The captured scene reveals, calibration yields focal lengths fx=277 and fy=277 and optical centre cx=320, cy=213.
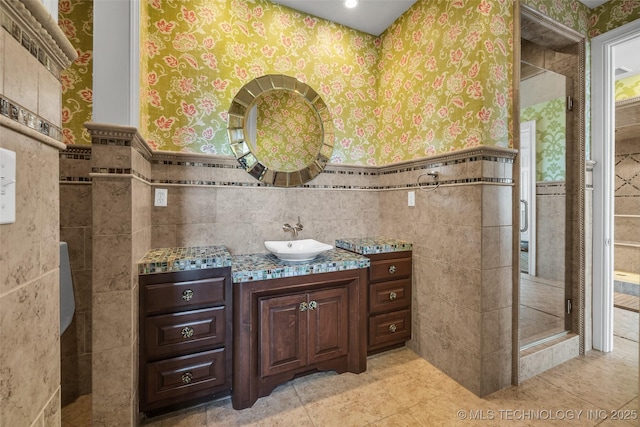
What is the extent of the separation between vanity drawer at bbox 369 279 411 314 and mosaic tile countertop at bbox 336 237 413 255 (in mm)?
256

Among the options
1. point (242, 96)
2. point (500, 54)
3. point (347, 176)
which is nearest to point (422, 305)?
point (347, 176)

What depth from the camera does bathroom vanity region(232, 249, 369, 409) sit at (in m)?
1.63

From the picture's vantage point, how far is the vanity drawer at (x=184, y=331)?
4.94 ft

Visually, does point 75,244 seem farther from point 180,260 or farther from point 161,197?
point 180,260

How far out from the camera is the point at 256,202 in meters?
2.18

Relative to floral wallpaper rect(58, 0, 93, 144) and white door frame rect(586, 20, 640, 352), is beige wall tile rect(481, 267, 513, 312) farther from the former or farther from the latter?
floral wallpaper rect(58, 0, 93, 144)

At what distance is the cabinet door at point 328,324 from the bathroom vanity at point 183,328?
513mm

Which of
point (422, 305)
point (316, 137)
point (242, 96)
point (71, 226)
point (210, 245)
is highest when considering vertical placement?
point (242, 96)

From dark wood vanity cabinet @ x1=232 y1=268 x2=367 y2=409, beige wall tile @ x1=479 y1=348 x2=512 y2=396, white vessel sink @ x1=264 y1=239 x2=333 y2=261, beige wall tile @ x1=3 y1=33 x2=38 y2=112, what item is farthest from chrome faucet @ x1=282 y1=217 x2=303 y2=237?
beige wall tile @ x1=3 y1=33 x2=38 y2=112

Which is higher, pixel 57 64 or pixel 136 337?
pixel 57 64

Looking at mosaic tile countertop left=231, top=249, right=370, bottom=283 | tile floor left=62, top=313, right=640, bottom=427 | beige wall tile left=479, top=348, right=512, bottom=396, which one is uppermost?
mosaic tile countertop left=231, top=249, right=370, bottom=283

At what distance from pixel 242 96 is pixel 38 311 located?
1.90m

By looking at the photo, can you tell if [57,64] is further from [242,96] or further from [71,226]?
[242,96]

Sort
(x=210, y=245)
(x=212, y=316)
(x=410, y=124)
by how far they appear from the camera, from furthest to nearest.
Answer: (x=410, y=124)
(x=210, y=245)
(x=212, y=316)
